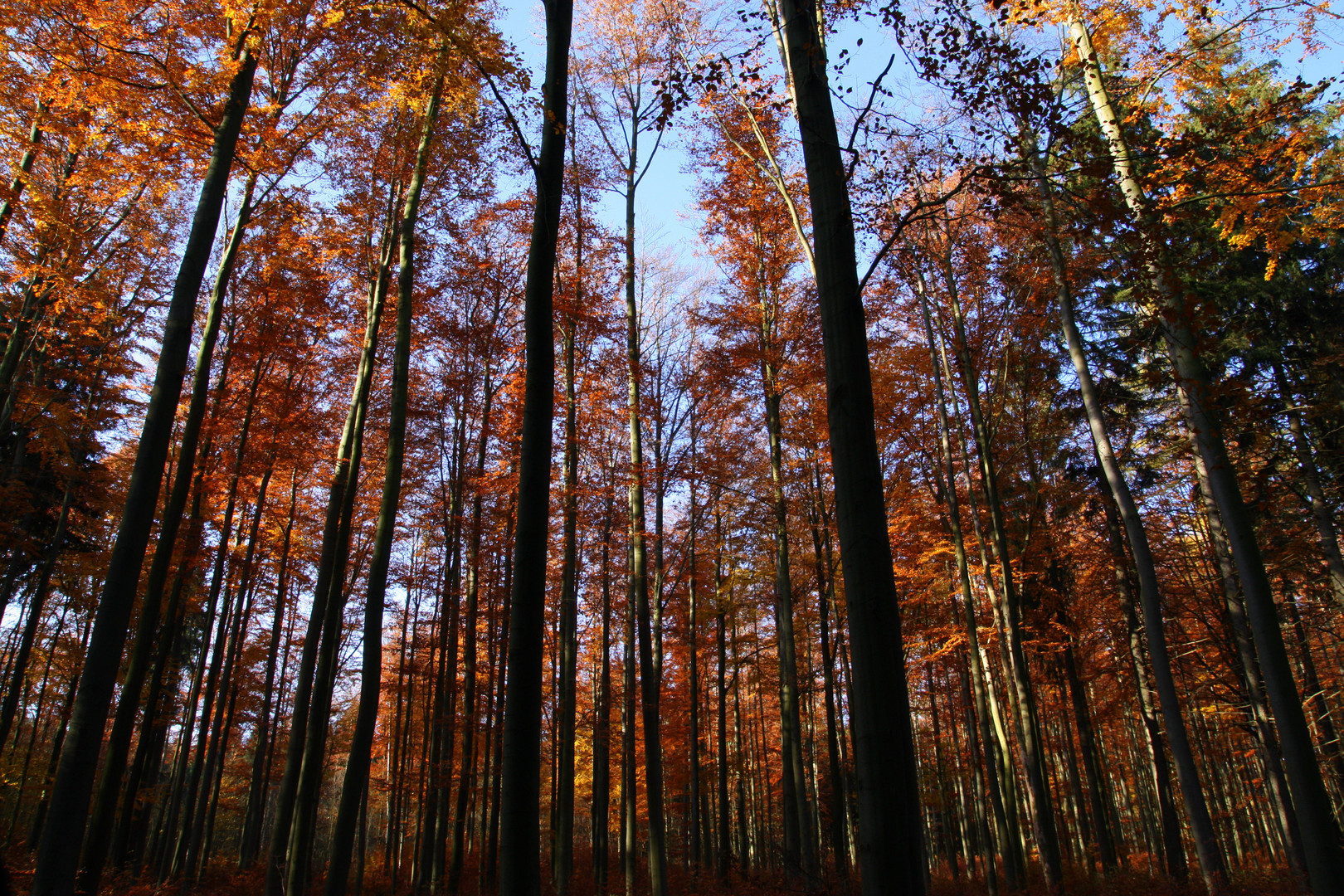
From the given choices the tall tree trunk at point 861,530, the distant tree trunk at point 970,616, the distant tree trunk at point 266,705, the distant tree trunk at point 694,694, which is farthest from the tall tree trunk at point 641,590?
the distant tree trunk at point 266,705

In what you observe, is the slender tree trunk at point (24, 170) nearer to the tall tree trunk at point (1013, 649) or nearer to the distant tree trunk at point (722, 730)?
the distant tree trunk at point (722, 730)

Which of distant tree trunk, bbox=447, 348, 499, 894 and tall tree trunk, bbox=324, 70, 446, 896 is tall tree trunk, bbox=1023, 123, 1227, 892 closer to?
tall tree trunk, bbox=324, 70, 446, 896

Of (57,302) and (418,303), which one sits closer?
(57,302)

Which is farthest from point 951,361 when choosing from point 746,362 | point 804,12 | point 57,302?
point 57,302

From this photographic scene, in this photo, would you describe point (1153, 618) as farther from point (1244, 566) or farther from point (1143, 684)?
point (1143, 684)

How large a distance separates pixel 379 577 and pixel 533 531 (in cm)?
414

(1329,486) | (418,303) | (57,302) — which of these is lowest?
(1329,486)

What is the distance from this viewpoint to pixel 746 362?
11.5 meters

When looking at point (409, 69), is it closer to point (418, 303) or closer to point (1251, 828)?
point (418, 303)

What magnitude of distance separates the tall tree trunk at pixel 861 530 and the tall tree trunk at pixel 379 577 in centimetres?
403

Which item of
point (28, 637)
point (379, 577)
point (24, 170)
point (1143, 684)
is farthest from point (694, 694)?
point (24, 170)

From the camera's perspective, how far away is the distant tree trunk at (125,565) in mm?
4430

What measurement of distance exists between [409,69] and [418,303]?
147 inches

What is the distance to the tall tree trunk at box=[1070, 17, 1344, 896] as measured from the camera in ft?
17.7
